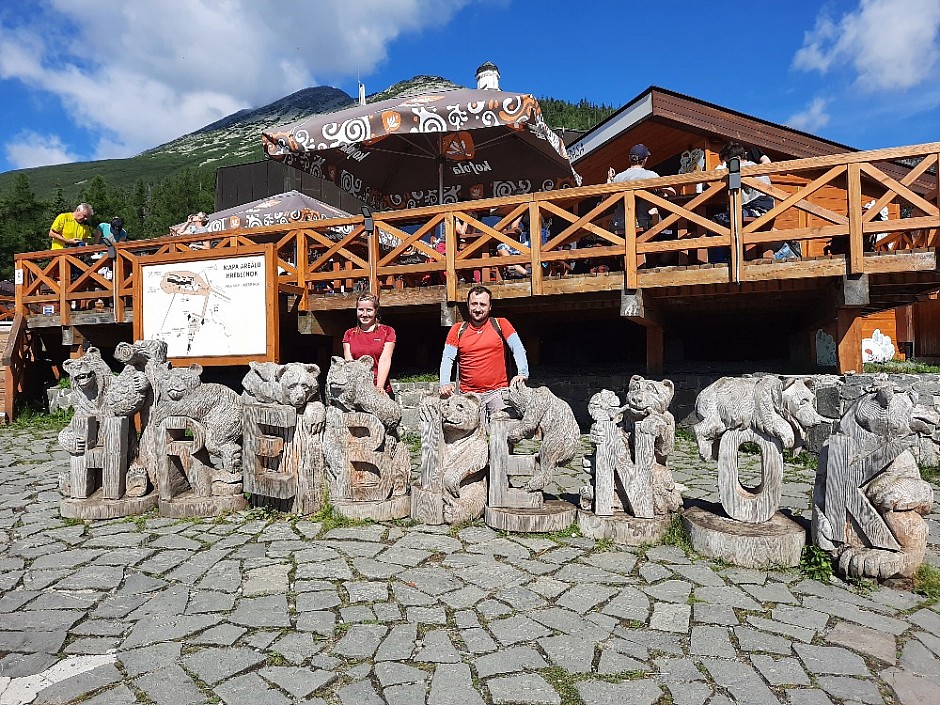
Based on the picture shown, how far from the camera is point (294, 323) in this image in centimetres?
822

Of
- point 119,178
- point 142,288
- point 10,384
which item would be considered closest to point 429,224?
point 142,288

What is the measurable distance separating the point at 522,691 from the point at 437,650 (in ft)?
1.47

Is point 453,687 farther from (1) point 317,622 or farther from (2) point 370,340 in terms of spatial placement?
(2) point 370,340

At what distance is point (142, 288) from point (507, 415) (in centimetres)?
523

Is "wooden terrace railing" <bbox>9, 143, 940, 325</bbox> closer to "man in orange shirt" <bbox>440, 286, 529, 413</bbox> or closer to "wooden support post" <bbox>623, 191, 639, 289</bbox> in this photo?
"wooden support post" <bbox>623, 191, 639, 289</bbox>

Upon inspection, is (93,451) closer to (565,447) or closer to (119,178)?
(565,447)

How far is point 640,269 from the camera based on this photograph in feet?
20.4

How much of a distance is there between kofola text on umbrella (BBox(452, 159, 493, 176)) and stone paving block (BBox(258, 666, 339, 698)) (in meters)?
6.99

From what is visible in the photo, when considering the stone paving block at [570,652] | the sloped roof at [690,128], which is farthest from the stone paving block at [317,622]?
the sloped roof at [690,128]

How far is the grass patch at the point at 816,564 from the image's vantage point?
3122 millimetres

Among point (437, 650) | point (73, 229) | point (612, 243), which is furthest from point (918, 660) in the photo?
point (73, 229)

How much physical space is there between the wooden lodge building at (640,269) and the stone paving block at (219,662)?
4.26 m

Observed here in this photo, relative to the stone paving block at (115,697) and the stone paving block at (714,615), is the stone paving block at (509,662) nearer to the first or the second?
the stone paving block at (714,615)

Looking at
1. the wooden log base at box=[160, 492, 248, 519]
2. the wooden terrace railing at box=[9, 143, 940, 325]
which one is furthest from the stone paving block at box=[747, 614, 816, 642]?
the wooden terrace railing at box=[9, 143, 940, 325]
